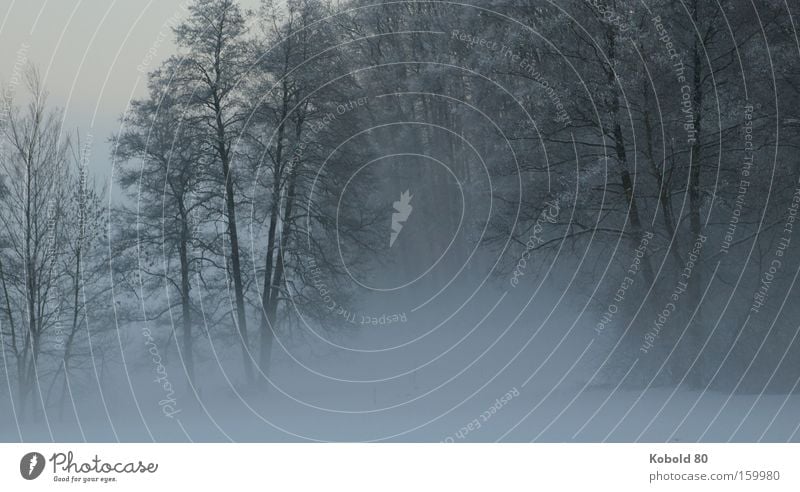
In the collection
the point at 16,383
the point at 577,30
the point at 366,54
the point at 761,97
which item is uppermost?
the point at 366,54

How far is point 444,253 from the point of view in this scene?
33250 mm

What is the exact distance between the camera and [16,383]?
2502cm

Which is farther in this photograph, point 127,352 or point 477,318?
point 477,318

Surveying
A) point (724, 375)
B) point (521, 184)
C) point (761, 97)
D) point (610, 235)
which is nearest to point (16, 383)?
point (521, 184)

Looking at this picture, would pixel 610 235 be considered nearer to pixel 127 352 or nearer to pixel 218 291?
pixel 218 291

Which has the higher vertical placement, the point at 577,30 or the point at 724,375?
the point at 577,30

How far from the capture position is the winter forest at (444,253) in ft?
67.5

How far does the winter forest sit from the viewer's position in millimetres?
20578

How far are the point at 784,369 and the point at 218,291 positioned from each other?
1519 cm
